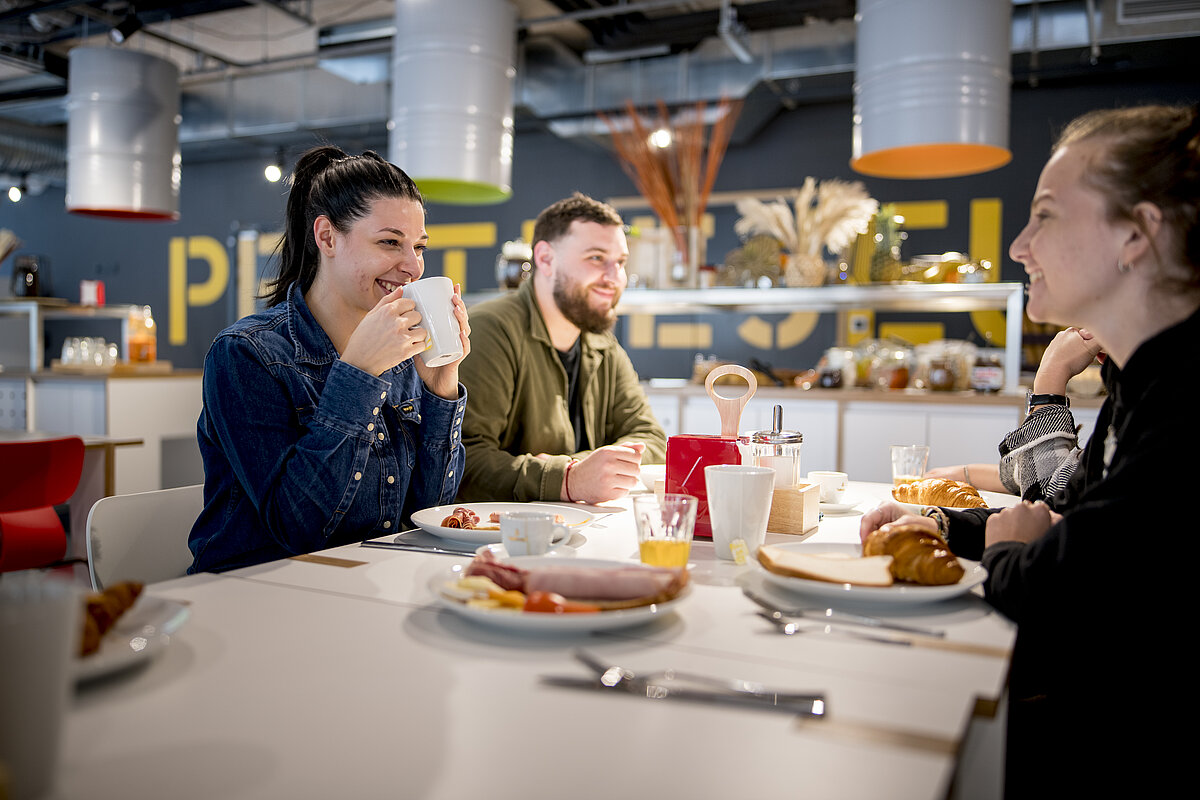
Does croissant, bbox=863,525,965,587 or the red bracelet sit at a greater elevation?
croissant, bbox=863,525,965,587

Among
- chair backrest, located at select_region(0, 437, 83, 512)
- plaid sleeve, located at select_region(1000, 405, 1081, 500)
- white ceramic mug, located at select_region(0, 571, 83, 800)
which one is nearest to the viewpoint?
white ceramic mug, located at select_region(0, 571, 83, 800)

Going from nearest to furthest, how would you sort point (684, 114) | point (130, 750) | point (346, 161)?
point (130, 750) < point (346, 161) < point (684, 114)

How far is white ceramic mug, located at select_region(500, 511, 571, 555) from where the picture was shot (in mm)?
1232

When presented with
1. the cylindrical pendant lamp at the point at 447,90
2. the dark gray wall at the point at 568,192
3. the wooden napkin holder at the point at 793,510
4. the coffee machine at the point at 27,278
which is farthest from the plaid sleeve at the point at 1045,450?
the coffee machine at the point at 27,278

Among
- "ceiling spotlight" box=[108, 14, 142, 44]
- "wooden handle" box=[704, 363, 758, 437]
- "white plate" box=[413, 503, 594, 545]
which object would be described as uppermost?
"ceiling spotlight" box=[108, 14, 142, 44]

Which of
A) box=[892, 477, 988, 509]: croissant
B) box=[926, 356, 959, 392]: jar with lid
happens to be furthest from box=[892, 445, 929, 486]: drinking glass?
box=[926, 356, 959, 392]: jar with lid

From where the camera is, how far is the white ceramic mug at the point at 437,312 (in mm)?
1600

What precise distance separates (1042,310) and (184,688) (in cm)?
118

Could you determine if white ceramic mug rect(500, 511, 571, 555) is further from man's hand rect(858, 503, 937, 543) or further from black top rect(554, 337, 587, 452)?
black top rect(554, 337, 587, 452)

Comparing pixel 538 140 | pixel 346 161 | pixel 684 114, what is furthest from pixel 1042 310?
pixel 538 140

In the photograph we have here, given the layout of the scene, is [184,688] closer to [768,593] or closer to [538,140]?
[768,593]

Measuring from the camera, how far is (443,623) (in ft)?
3.18

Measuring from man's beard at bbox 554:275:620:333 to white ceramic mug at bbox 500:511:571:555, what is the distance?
160 cm

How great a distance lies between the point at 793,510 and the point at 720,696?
A: 0.84m
